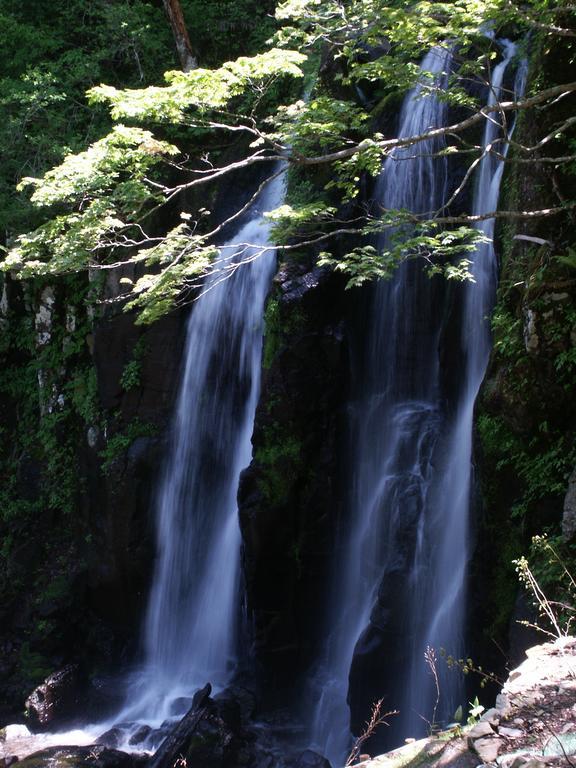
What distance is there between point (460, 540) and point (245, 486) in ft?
9.84

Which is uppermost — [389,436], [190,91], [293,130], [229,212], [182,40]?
[182,40]

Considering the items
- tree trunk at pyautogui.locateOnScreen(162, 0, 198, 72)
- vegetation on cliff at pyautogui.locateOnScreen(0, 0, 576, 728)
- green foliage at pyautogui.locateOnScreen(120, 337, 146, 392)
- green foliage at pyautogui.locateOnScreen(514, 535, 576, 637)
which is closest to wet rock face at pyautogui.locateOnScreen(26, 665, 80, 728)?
vegetation on cliff at pyautogui.locateOnScreen(0, 0, 576, 728)

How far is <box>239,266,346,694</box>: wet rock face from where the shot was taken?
30.1 ft

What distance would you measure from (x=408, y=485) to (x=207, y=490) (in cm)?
337

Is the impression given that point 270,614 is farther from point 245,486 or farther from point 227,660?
point 245,486

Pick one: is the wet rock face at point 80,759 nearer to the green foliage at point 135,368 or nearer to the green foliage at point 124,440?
the green foliage at point 124,440

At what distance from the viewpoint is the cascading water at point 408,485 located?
7695 mm

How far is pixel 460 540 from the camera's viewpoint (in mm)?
7684

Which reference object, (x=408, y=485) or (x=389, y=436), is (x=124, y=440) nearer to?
(x=389, y=436)

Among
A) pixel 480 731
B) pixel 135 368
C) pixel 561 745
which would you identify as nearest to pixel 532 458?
pixel 480 731

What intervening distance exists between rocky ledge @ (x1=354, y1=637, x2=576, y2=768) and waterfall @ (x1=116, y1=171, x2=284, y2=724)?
20.9 ft

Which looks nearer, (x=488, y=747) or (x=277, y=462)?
(x=488, y=747)

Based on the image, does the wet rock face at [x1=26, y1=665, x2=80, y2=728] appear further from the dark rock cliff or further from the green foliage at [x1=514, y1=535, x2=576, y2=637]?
the green foliage at [x1=514, y1=535, x2=576, y2=637]

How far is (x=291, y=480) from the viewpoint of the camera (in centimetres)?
921
